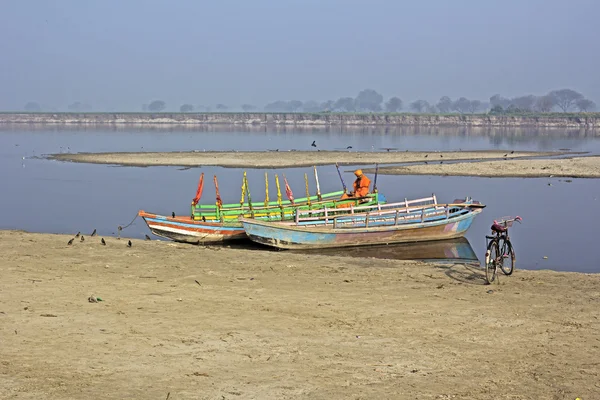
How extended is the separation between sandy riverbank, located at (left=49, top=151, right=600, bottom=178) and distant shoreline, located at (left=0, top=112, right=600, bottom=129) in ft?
324

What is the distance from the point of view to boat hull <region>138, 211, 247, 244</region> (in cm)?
1950

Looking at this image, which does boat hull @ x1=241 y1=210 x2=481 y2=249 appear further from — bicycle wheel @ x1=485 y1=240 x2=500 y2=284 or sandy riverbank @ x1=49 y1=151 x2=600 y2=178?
sandy riverbank @ x1=49 y1=151 x2=600 y2=178

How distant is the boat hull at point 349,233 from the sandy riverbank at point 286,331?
3957mm

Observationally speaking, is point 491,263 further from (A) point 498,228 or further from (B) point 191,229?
(B) point 191,229

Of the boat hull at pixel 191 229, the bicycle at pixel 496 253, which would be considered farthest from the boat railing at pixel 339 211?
the bicycle at pixel 496 253

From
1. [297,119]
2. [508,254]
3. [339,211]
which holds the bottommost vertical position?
[339,211]

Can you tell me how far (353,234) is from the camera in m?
19.6

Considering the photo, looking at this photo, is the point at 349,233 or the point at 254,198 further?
the point at 254,198

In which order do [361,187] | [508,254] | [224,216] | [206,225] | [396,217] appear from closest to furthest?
[508,254], [206,225], [396,217], [224,216], [361,187]

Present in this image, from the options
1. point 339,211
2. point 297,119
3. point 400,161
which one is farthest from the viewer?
point 297,119

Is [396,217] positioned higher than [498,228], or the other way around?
[498,228]

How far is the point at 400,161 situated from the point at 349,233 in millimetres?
33598

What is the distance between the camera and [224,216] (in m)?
21.0

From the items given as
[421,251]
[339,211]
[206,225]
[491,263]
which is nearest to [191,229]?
[206,225]
